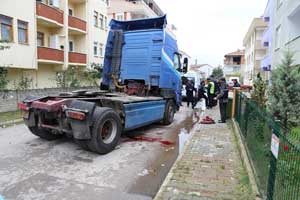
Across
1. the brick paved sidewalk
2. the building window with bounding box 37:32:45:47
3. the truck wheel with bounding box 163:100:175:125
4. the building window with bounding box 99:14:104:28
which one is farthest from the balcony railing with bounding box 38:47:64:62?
the brick paved sidewalk

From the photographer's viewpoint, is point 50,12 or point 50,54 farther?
point 50,54

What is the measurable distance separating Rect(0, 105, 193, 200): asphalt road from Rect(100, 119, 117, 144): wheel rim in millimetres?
346

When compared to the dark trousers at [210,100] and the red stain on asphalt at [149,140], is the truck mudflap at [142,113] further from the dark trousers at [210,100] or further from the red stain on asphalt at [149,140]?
the dark trousers at [210,100]

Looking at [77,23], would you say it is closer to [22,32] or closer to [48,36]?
[48,36]

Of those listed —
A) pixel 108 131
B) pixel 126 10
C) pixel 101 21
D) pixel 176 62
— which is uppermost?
pixel 126 10

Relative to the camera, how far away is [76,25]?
67.8 ft

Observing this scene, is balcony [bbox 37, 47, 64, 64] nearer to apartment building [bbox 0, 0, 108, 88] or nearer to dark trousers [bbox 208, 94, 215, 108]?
apartment building [bbox 0, 0, 108, 88]

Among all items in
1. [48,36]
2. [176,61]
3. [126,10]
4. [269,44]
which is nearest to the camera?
[176,61]

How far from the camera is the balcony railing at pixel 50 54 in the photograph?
1648 centimetres

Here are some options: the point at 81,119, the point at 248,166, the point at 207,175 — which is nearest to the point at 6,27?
the point at 81,119

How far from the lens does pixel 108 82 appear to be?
30.0ft

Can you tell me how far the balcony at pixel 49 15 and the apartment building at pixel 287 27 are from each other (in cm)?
1530

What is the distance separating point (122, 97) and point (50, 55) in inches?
499

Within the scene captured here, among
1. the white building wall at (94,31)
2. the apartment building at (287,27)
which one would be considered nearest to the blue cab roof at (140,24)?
the apartment building at (287,27)
